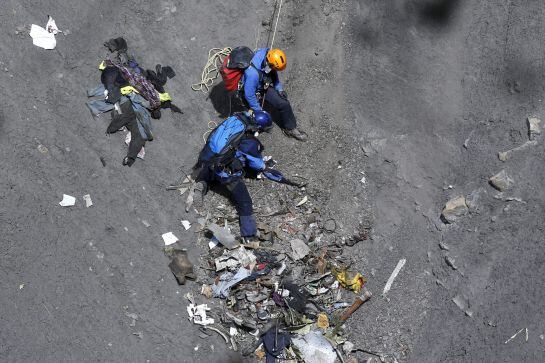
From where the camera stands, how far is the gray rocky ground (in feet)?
31.0

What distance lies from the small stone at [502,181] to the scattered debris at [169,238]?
208 inches

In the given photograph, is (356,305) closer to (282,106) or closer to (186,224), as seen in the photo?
(186,224)

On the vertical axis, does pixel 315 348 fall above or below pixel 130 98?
below

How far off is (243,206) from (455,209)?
11.3 feet

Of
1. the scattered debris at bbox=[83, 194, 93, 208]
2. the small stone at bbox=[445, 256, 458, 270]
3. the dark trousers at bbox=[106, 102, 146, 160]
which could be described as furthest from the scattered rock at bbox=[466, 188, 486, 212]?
the scattered debris at bbox=[83, 194, 93, 208]

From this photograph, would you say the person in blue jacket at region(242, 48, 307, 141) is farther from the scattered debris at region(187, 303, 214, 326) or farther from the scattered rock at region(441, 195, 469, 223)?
the scattered debris at region(187, 303, 214, 326)

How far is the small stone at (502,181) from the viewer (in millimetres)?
9516

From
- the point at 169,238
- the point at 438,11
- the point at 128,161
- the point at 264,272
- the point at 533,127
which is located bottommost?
the point at 264,272

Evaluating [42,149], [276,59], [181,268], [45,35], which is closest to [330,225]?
[181,268]

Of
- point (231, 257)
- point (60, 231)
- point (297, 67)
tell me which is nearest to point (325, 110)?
point (297, 67)

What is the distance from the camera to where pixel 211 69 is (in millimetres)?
11500

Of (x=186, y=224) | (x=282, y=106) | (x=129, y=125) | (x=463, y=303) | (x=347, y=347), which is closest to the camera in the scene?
(x=463, y=303)

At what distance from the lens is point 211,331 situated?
9.88m

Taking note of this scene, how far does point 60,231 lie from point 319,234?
436 centimetres
